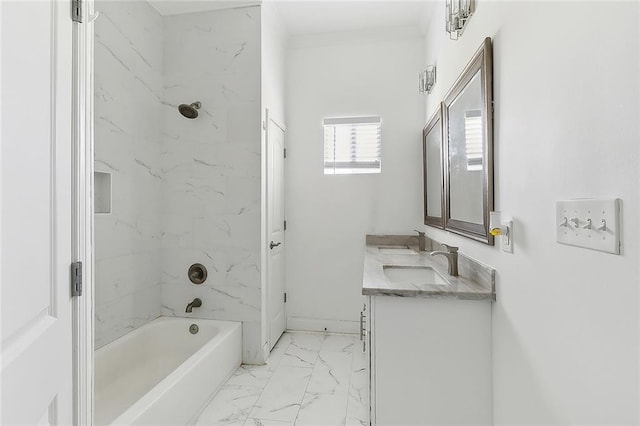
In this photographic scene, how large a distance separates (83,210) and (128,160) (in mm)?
1511

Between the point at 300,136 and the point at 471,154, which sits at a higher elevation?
the point at 300,136

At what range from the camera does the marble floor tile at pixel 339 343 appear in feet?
8.97

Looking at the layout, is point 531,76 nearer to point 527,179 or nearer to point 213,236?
point 527,179

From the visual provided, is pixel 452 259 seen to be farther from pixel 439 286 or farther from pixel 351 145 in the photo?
pixel 351 145

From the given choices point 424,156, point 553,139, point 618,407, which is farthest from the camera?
point 424,156

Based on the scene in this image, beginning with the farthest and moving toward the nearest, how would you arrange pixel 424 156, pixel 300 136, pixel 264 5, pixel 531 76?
pixel 300 136 → pixel 424 156 → pixel 264 5 → pixel 531 76

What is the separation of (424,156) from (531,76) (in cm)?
180

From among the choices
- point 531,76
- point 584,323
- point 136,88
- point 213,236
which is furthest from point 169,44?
point 584,323

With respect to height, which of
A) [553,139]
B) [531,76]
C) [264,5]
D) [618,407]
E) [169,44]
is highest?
[264,5]

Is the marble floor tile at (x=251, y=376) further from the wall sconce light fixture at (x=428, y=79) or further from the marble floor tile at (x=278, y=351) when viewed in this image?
the wall sconce light fixture at (x=428, y=79)

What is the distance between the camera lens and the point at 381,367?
56.8 inches

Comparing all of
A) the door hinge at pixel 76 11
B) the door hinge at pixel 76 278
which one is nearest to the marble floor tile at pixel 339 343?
the door hinge at pixel 76 278

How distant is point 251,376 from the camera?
2.29 meters

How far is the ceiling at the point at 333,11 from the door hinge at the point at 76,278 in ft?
7.40
